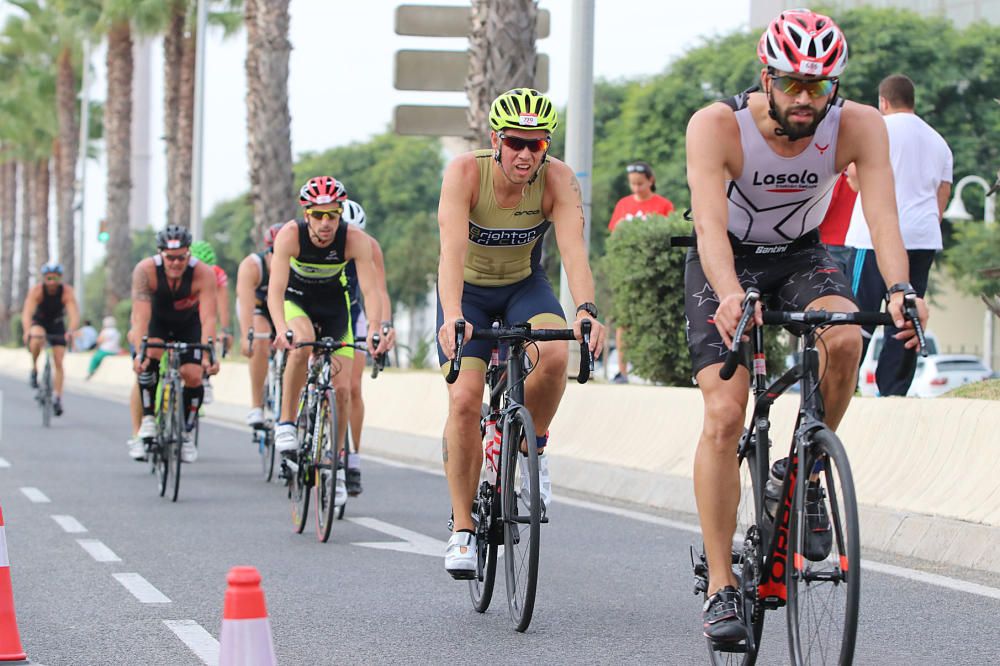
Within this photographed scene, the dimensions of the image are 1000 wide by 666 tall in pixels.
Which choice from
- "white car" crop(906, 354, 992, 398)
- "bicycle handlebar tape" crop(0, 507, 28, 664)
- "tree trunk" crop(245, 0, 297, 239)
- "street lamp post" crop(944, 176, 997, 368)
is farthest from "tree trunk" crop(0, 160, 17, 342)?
"bicycle handlebar tape" crop(0, 507, 28, 664)

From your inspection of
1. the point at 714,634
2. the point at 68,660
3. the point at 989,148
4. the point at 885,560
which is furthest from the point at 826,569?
the point at 989,148

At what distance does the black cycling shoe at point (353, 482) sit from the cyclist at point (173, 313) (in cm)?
216

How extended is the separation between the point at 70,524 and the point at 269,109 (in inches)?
748

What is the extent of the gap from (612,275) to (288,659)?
10349 millimetres

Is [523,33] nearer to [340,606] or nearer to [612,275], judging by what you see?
Result: [612,275]

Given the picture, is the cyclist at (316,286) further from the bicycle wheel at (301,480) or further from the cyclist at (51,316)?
the cyclist at (51,316)

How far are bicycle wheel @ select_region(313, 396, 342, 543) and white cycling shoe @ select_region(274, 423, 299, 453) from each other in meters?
0.43

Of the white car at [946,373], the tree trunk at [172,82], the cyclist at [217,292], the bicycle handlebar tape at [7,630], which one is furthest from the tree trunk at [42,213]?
the bicycle handlebar tape at [7,630]

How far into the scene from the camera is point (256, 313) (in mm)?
14781

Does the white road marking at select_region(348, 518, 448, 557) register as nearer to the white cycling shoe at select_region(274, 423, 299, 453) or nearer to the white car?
the white cycling shoe at select_region(274, 423, 299, 453)

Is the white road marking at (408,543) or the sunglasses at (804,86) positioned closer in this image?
the sunglasses at (804,86)

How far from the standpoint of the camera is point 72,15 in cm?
5159

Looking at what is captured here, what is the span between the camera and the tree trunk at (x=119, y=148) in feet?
159

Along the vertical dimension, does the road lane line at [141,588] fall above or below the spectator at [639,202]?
below
